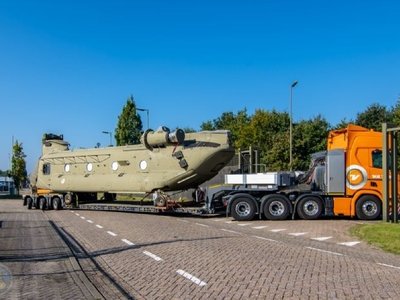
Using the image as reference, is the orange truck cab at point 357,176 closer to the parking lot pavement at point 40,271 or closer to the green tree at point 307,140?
the parking lot pavement at point 40,271

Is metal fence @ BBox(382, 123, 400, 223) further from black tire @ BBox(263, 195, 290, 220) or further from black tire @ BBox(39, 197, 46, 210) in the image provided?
black tire @ BBox(39, 197, 46, 210)

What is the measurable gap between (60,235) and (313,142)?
122 ft

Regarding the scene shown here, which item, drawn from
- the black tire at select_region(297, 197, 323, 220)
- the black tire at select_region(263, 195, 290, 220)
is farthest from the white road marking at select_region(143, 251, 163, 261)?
the black tire at select_region(297, 197, 323, 220)

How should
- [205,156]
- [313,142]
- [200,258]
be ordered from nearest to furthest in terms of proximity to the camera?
[200,258] < [205,156] < [313,142]

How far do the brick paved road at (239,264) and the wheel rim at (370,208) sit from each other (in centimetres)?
373

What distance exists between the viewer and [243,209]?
70.3 feet

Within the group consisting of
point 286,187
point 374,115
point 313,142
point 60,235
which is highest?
point 374,115

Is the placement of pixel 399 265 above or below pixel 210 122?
below

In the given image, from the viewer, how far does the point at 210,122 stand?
91.1m

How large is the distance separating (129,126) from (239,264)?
4054 cm

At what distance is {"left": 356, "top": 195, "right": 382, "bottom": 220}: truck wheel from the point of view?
20344mm

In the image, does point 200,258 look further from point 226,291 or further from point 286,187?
point 286,187

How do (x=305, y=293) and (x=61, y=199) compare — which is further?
(x=61, y=199)

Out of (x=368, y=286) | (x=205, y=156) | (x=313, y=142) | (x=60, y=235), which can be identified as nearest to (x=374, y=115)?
(x=313, y=142)
